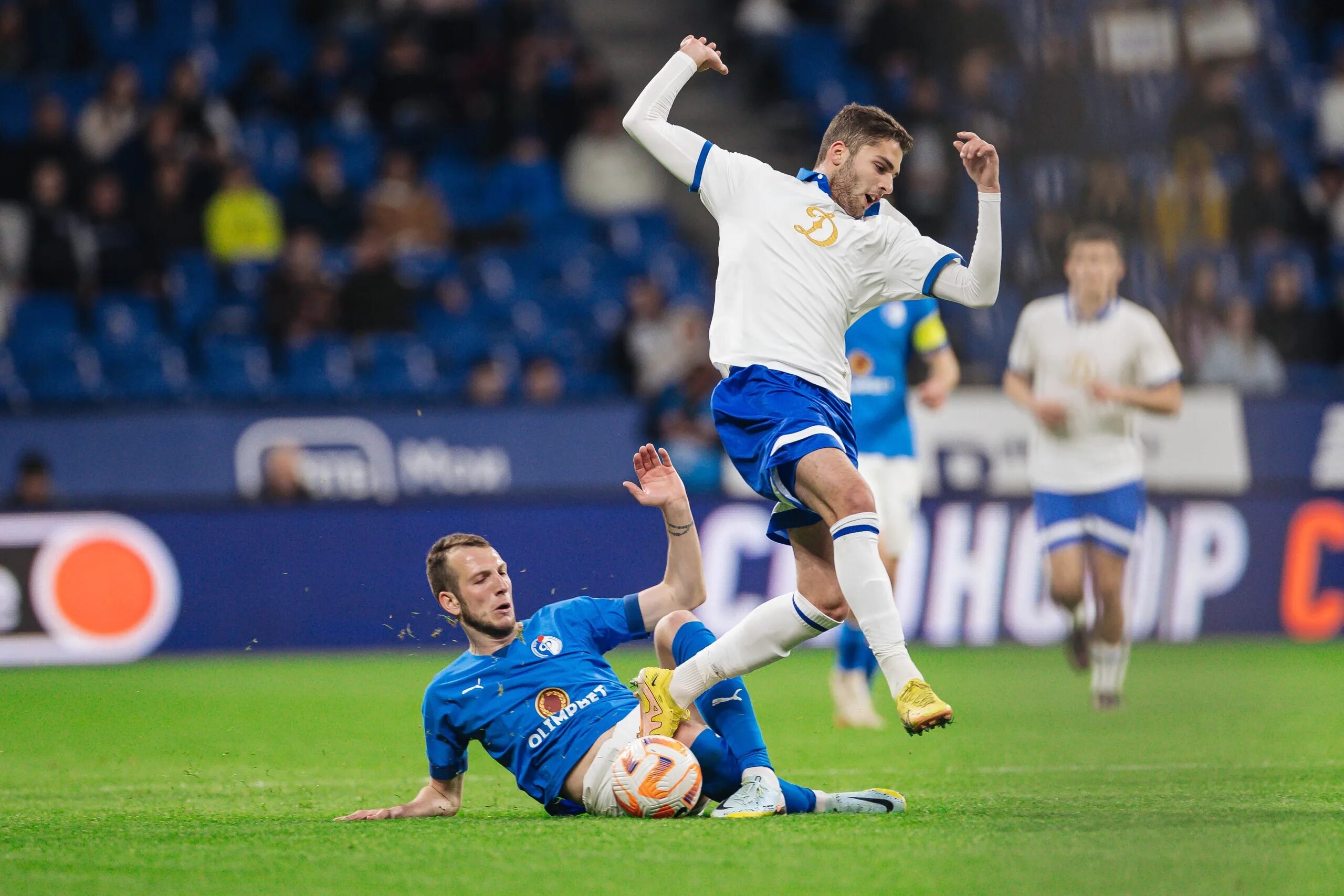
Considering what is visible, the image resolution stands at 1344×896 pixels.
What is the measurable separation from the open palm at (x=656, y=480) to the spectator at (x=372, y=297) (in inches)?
380

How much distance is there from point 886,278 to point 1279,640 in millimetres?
8611

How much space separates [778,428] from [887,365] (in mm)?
3543

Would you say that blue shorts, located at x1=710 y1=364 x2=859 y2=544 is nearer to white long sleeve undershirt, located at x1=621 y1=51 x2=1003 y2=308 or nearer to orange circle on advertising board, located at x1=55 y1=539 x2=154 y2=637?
white long sleeve undershirt, located at x1=621 y1=51 x2=1003 y2=308

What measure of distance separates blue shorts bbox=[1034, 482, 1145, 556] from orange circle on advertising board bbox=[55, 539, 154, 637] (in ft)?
21.1

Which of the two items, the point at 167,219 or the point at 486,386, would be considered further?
the point at 167,219

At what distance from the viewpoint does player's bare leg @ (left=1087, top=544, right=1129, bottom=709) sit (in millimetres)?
9359

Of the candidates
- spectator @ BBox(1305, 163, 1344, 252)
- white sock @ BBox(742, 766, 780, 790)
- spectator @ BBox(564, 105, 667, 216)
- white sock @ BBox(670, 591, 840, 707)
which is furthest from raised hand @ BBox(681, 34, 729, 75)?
spectator @ BBox(1305, 163, 1344, 252)

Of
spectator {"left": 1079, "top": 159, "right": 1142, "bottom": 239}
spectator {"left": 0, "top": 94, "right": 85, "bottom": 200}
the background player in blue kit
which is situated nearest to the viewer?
spectator {"left": 1079, "top": 159, "right": 1142, "bottom": 239}

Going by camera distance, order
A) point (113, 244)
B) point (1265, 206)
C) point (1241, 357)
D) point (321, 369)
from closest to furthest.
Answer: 1. point (321, 369)
2. point (113, 244)
3. point (1241, 357)
4. point (1265, 206)

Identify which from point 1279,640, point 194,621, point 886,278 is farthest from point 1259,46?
point 886,278

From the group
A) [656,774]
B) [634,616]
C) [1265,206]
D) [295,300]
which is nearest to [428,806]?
[656,774]

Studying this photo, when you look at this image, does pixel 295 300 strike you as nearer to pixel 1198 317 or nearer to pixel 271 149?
pixel 271 149

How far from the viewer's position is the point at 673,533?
585cm

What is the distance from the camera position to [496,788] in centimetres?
688
